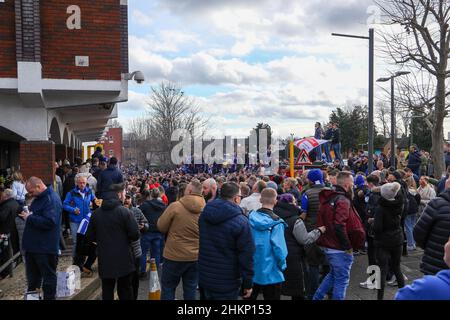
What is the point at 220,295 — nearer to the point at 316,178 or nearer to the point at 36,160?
the point at 316,178

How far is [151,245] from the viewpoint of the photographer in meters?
8.36

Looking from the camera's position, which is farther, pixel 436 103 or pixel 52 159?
pixel 436 103

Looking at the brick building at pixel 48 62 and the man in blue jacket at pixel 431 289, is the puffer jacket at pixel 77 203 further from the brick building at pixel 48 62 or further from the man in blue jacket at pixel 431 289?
the man in blue jacket at pixel 431 289

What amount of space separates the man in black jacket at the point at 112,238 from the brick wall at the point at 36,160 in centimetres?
578

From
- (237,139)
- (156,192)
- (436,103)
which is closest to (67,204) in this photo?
(156,192)

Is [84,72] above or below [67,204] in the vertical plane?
above

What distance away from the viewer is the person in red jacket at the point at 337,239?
573cm

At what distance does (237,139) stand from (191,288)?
124ft

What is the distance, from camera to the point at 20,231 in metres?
8.26

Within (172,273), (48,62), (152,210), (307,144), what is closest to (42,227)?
(172,273)

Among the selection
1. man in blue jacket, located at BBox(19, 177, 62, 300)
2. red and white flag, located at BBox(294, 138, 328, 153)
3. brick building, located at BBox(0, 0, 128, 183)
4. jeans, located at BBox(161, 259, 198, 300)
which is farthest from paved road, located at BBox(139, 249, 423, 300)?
red and white flag, located at BBox(294, 138, 328, 153)

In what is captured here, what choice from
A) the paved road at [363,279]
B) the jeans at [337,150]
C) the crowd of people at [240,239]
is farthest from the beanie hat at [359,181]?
the jeans at [337,150]

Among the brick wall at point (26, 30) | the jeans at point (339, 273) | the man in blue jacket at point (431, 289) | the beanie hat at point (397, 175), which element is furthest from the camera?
the brick wall at point (26, 30)

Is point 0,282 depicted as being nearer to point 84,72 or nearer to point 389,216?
point 84,72
